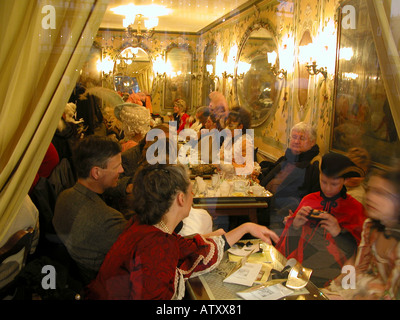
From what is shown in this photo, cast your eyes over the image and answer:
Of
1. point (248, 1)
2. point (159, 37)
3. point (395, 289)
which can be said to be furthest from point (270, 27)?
point (395, 289)

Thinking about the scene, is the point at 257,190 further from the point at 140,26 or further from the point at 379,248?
the point at 140,26

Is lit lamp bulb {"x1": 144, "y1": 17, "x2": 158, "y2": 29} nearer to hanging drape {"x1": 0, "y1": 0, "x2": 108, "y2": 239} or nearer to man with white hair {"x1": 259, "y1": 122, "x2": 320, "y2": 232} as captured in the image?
hanging drape {"x1": 0, "y1": 0, "x2": 108, "y2": 239}

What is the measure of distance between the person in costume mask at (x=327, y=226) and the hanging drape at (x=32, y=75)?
101 cm

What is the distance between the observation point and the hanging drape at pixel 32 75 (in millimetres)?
1068

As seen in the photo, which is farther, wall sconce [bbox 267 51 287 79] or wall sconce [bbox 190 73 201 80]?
wall sconce [bbox 267 51 287 79]

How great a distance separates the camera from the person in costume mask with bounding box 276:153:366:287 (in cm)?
153

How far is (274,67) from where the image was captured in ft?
7.43

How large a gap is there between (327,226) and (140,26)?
43.6 inches

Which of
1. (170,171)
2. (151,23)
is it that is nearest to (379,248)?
(170,171)

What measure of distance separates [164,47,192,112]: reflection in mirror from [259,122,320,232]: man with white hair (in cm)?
60

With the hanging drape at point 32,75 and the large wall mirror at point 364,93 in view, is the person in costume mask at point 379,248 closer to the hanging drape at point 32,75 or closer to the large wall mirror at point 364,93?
the large wall mirror at point 364,93

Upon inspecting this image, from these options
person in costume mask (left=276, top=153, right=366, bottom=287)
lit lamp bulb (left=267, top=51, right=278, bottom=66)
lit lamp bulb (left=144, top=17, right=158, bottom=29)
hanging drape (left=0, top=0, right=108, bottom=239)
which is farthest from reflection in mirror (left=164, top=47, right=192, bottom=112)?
lit lamp bulb (left=267, top=51, right=278, bottom=66)

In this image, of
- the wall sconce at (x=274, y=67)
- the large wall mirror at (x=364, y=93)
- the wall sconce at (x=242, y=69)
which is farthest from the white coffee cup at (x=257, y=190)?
the wall sconce at (x=274, y=67)

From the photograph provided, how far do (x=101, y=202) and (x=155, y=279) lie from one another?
376 mm
